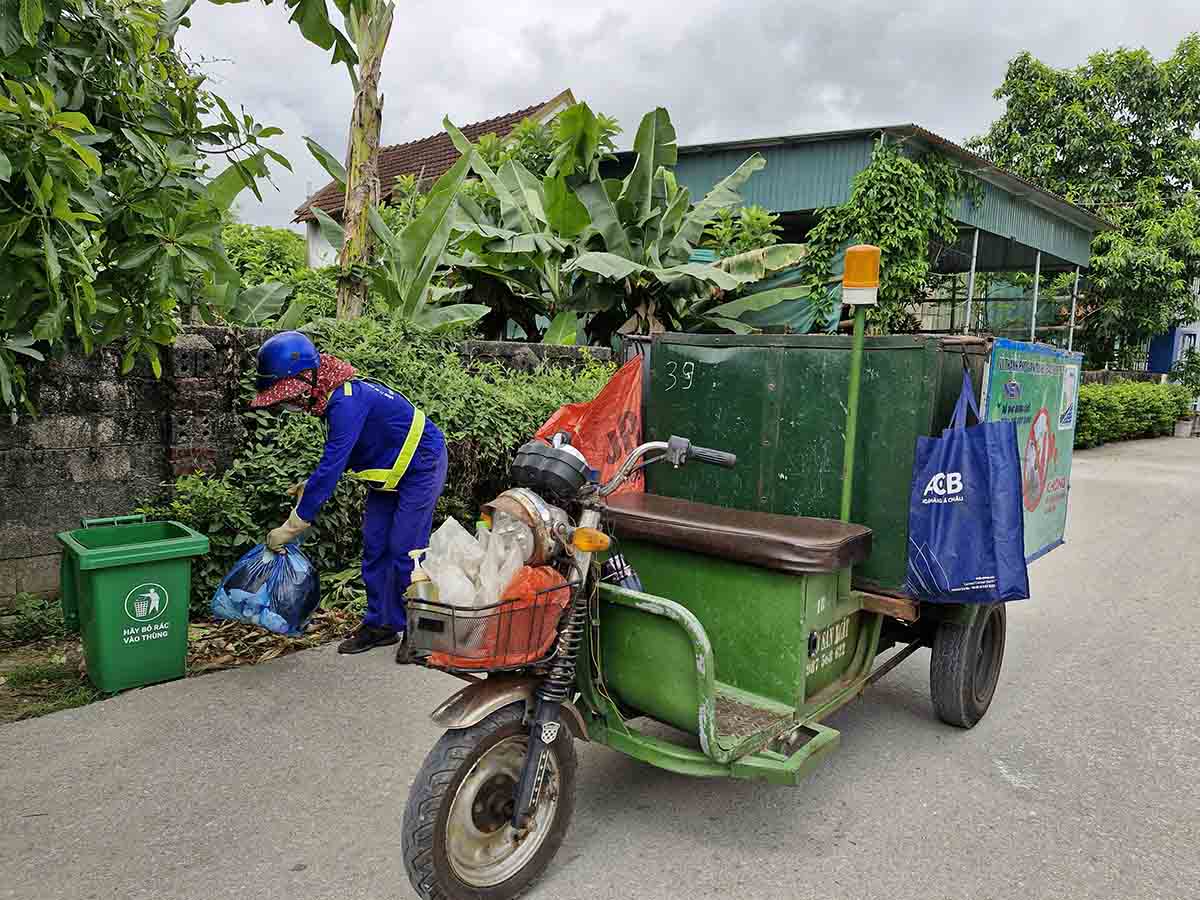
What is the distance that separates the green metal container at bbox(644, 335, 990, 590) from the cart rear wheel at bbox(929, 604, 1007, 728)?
64 centimetres

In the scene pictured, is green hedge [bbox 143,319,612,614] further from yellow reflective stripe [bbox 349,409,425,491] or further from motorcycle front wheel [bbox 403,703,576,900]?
motorcycle front wheel [bbox 403,703,576,900]

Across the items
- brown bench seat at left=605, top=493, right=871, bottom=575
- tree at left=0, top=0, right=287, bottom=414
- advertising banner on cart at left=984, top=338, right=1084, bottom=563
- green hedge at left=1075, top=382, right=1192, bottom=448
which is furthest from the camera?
green hedge at left=1075, top=382, right=1192, bottom=448

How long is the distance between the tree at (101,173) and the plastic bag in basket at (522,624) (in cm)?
153

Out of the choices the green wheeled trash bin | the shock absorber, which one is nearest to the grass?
the green wheeled trash bin

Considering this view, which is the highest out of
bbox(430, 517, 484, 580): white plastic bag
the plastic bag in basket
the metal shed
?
the metal shed

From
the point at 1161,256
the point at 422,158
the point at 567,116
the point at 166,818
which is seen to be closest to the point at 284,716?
the point at 166,818

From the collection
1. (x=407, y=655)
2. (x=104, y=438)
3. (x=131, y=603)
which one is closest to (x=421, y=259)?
(x=104, y=438)

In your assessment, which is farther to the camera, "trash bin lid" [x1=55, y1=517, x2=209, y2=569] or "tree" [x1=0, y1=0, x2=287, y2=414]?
"trash bin lid" [x1=55, y1=517, x2=209, y2=569]

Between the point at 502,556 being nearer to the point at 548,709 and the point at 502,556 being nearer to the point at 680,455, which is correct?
the point at 548,709

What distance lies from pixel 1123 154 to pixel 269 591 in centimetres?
2597

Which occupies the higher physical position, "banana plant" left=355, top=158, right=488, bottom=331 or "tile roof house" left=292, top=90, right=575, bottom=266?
"tile roof house" left=292, top=90, right=575, bottom=266

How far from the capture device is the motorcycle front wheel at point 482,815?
2.54 metres

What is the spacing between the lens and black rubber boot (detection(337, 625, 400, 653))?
4957 millimetres

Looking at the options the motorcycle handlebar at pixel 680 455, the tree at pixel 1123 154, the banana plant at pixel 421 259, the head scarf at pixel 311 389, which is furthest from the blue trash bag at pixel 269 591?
the tree at pixel 1123 154
